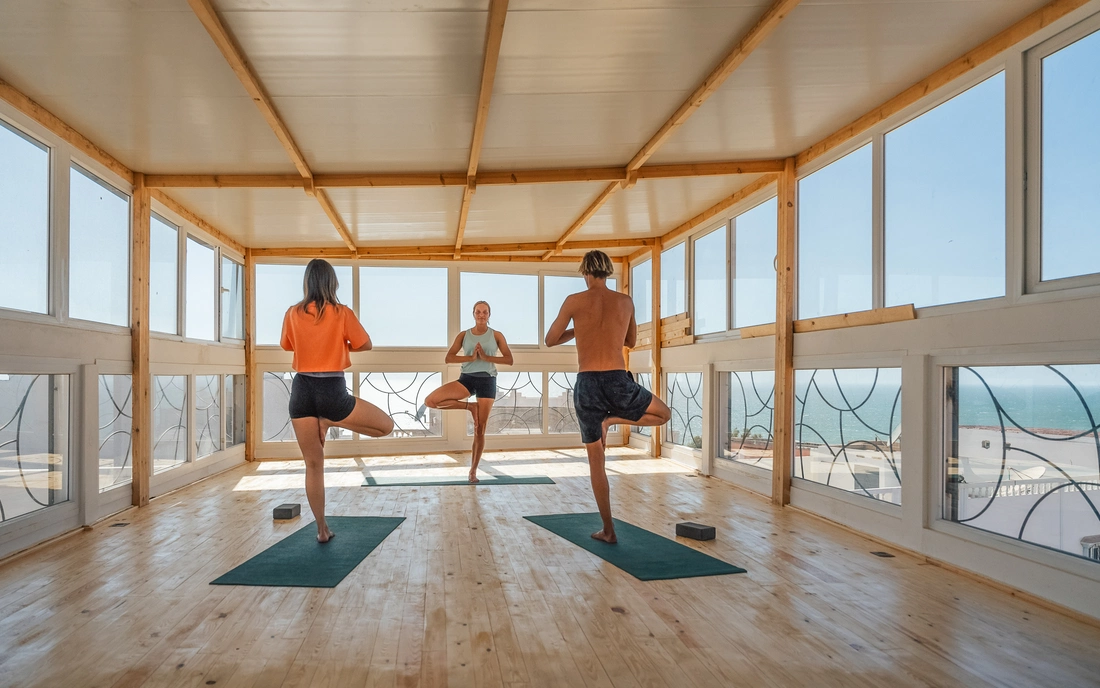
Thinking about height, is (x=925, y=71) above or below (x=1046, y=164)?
above

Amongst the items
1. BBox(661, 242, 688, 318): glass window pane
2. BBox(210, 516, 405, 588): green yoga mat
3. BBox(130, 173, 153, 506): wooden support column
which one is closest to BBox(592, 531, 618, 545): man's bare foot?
BBox(210, 516, 405, 588): green yoga mat

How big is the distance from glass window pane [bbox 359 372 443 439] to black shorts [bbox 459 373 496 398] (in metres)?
2.55

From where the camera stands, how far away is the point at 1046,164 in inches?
127

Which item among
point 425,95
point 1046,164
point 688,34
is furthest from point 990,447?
point 425,95

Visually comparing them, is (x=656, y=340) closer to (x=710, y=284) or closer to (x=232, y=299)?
(x=710, y=284)

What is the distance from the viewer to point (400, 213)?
23.0 ft

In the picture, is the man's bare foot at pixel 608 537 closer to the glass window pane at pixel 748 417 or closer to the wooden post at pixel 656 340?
the glass window pane at pixel 748 417

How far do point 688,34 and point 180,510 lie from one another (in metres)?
4.80

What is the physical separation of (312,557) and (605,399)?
1823 mm

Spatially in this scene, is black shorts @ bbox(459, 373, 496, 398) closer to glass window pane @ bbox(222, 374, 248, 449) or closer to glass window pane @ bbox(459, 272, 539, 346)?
glass window pane @ bbox(459, 272, 539, 346)

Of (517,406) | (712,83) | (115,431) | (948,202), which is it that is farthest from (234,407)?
(948,202)

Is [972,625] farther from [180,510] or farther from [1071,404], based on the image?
[180,510]

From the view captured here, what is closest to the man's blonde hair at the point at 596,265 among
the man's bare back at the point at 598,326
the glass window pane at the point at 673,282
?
the man's bare back at the point at 598,326

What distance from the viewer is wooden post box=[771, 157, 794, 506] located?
5.39 m
